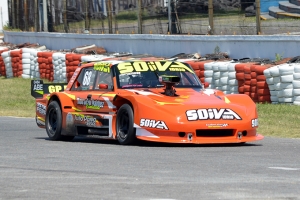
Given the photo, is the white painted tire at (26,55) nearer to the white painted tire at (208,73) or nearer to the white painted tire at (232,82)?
the white painted tire at (208,73)

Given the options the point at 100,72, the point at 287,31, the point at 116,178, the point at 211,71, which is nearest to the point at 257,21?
the point at 287,31

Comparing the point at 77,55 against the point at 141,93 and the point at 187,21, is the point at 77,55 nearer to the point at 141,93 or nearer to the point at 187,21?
the point at 187,21

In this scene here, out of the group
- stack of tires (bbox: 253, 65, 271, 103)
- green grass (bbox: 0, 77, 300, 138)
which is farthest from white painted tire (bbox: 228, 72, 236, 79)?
green grass (bbox: 0, 77, 300, 138)

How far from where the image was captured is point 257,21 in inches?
768

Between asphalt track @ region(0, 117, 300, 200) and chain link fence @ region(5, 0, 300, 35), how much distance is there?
9.59 m

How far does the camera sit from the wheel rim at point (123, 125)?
416 inches

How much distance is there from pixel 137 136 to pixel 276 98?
263 inches

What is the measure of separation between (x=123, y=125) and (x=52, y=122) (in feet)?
6.45

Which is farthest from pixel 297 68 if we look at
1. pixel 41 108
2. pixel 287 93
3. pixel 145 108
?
pixel 145 108

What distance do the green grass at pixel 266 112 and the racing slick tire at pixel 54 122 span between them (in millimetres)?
3365

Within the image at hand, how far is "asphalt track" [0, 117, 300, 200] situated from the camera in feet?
21.1

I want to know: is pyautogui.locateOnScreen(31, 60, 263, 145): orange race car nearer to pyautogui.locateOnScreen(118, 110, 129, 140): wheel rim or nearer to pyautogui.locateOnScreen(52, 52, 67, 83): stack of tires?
pyautogui.locateOnScreen(118, 110, 129, 140): wheel rim

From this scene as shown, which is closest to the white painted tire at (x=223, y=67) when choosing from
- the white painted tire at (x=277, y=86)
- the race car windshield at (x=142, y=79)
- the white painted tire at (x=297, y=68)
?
the white painted tire at (x=277, y=86)

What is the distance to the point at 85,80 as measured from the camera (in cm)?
1199
